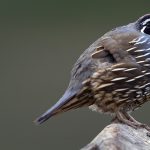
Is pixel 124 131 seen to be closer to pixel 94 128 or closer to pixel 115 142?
pixel 115 142

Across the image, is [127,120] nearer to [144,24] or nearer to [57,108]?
[57,108]

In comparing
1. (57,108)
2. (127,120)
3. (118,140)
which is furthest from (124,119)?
(118,140)

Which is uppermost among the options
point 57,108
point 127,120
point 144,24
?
point 144,24

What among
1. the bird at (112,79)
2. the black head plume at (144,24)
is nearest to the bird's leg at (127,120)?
the bird at (112,79)

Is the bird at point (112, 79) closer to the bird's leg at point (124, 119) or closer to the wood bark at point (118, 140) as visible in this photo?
the bird's leg at point (124, 119)

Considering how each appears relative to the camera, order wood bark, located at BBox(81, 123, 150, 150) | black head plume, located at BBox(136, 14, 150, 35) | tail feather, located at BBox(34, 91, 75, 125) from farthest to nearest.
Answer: black head plume, located at BBox(136, 14, 150, 35), tail feather, located at BBox(34, 91, 75, 125), wood bark, located at BBox(81, 123, 150, 150)

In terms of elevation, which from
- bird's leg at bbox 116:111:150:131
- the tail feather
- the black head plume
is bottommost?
bird's leg at bbox 116:111:150:131

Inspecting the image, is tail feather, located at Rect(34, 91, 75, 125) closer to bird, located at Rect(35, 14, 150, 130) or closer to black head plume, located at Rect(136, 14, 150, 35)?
bird, located at Rect(35, 14, 150, 130)

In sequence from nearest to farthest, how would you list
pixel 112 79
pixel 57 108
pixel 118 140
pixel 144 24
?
pixel 118 140, pixel 57 108, pixel 112 79, pixel 144 24

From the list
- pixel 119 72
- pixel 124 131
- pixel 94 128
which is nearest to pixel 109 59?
pixel 119 72

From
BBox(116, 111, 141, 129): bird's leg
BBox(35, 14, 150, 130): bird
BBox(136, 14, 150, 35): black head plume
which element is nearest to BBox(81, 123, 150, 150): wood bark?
BBox(116, 111, 141, 129): bird's leg
